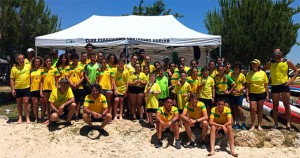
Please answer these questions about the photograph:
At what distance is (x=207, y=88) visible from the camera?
23.1 feet

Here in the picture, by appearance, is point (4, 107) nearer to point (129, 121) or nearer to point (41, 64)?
point (41, 64)

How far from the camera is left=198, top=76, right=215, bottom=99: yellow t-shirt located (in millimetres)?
7043

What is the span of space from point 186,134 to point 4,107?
668 centimetres

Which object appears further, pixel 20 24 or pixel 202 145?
pixel 20 24

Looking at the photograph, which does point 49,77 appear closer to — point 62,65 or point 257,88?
point 62,65

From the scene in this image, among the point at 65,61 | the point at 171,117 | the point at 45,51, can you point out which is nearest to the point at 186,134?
the point at 171,117

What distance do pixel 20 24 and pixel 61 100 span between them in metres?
15.7

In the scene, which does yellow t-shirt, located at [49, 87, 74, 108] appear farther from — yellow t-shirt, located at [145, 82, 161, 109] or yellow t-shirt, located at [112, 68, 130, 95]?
yellow t-shirt, located at [145, 82, 161, 109]

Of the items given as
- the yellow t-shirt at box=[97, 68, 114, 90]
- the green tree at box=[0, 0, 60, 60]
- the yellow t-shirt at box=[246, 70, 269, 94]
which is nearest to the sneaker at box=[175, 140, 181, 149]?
the yellow t-shirt at box=[97, 68, 114, 90]

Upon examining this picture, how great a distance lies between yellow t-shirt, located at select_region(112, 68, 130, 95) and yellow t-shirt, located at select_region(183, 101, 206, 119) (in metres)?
1.73

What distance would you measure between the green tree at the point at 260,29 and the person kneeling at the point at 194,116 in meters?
14.0

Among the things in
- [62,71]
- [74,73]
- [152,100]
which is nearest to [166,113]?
[152,100]

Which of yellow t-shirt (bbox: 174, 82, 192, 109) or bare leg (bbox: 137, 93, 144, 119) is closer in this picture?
yellow t-shirt (bbox: 174, 82, 192, 109)

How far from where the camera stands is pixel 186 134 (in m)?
7.07
